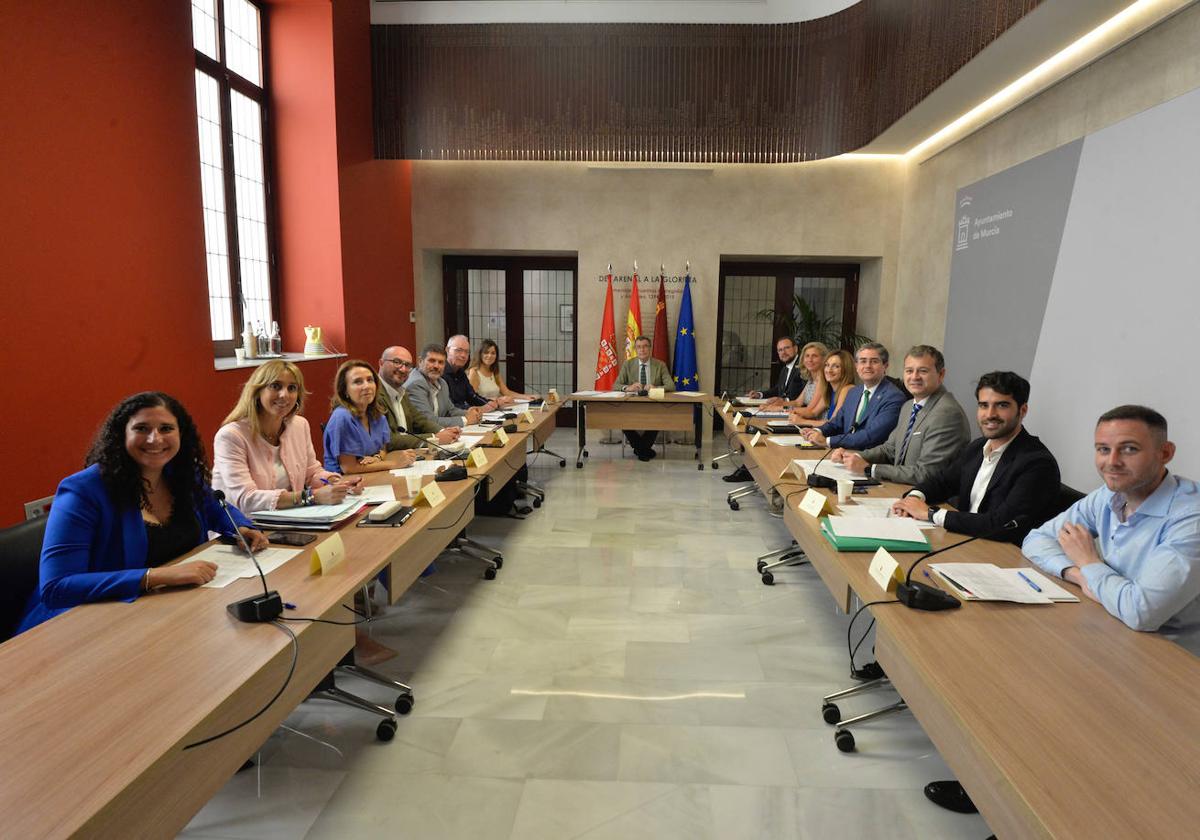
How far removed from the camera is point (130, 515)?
1.88 m

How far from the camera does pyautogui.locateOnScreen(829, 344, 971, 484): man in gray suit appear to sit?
3.22 metres

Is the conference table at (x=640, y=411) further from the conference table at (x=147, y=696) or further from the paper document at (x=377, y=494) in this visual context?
the conference table at (x=147, y=696)

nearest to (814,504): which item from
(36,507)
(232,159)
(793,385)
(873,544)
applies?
(873,544)

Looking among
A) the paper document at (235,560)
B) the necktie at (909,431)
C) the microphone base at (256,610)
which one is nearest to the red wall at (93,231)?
the paper document at (235,560)

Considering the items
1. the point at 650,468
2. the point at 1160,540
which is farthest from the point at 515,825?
the point at 650,468

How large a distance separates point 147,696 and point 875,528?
6.68 feet

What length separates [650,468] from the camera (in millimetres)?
6371

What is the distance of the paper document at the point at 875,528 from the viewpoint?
2.20 metres

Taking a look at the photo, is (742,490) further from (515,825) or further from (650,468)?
(515,825)

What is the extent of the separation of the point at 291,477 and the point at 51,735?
1664 millimetres

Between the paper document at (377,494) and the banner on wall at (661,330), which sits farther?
the banner on wall at (661,330)

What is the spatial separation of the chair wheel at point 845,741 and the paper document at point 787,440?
6.61 ft

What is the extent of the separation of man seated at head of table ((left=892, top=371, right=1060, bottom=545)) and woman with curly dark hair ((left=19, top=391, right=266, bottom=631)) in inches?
90.4

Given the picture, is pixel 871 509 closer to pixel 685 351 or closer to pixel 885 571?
pixel 885 571
